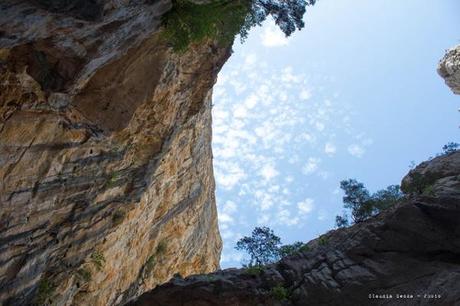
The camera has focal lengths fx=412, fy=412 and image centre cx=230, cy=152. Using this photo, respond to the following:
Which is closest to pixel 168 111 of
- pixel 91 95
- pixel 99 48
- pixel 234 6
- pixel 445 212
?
pixel 91 95

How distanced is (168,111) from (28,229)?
7.88 meters

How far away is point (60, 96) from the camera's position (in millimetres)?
13820

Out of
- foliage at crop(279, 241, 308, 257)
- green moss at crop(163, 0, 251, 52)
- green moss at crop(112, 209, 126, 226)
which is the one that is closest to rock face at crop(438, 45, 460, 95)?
foliage at crop(279, 241, 308, 257)

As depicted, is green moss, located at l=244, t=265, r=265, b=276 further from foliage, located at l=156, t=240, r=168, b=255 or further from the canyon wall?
foliage, located at l=156, t=240, r=168, b=255

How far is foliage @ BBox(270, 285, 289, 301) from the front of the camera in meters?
14.9

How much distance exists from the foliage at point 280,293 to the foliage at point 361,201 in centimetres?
637

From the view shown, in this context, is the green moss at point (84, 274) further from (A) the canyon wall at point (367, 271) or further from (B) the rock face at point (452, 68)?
(B) the rock face at point (452, 68)

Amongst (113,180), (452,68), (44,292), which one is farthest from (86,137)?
(452,68)

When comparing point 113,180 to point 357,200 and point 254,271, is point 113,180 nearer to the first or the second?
point 254,271

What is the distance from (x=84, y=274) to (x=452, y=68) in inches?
1446

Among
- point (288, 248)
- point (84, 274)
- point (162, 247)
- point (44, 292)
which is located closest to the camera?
point (44, 292)

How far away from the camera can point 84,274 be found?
64.6 ft

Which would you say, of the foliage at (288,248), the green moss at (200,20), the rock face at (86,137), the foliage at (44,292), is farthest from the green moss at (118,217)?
the green moss at (200,20)

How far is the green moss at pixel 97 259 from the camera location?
1995 centimetres
